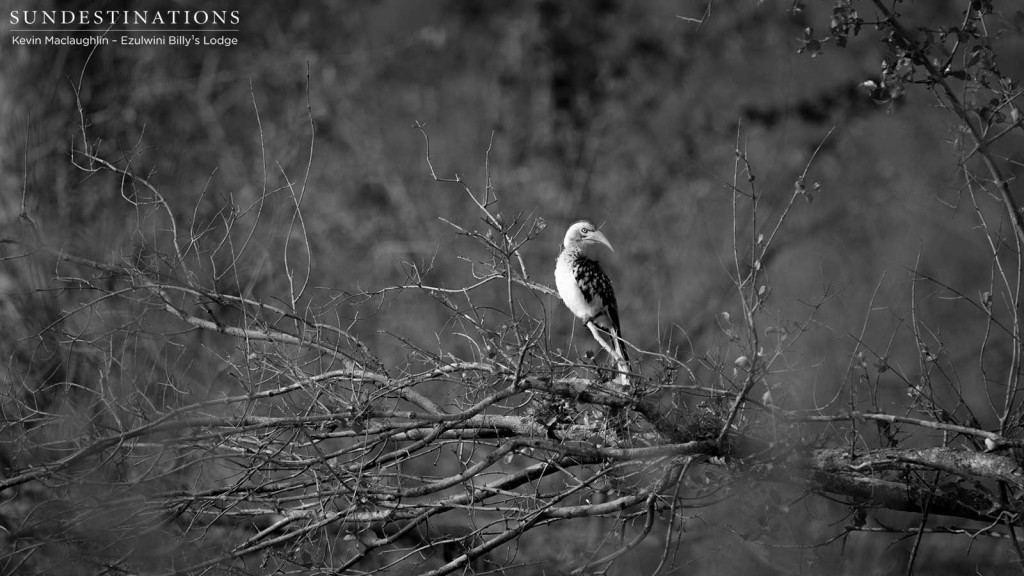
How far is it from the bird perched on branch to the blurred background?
14.9 feet

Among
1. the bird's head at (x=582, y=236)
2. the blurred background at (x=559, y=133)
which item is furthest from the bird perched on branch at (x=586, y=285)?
the blurred background at (x=559, y=133)

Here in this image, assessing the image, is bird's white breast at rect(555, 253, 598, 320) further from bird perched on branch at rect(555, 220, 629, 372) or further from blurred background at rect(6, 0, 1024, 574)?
blurred background at rect(6, 0, 1024, 574)

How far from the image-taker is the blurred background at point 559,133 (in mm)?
12430

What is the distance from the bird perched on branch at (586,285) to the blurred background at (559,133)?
4.53 meters

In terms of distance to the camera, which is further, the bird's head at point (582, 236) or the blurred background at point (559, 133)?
the blurred background at point (559, 133)

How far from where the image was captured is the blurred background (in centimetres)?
1243

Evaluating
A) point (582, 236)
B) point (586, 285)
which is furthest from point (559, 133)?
point (586, 285)

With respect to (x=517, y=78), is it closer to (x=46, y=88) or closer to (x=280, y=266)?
(x=280, y=266)

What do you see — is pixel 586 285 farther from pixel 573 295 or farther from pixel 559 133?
pixel 559 133

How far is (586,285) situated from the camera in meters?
6.36

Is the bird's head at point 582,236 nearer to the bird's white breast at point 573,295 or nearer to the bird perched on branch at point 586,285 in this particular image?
the bird perched on branch at point 586,285

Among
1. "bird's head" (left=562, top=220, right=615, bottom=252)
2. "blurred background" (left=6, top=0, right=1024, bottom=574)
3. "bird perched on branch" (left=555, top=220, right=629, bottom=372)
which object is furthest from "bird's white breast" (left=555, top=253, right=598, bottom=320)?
"blurred background" (left=6, top=0, right=1024, bottom=574)

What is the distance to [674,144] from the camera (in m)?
15.0

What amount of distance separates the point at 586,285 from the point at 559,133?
9.01 m
